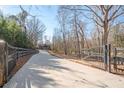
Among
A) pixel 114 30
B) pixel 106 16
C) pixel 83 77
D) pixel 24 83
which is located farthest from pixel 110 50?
pixel 114 30

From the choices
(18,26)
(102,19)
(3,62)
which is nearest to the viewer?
(3,62)

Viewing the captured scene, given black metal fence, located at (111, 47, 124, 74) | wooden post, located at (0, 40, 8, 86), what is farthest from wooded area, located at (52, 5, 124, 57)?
wooden post, located at (0, 40, 8, 86)

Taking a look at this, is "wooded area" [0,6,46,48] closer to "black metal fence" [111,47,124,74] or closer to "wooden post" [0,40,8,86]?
"wooden post" [0,40,8,86]

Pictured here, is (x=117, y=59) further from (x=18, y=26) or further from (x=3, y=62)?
(x=3, y=62)

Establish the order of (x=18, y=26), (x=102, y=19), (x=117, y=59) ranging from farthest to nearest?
1. (x=102, y=19)
2. (x=18, y=26)
3. (x=117, y=59)

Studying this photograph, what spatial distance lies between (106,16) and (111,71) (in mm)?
4006

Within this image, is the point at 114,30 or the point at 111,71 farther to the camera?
the point at 114,30

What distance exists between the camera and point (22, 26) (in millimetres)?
7273

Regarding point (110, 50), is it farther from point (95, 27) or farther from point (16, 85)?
point (95, 27)

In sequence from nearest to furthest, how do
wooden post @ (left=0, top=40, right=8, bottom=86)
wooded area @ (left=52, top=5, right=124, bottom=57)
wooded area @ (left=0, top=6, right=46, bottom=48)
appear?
1. wooden post @ (left=0, top=40, right=8, bottom=86)
2. wooded area @ (left=0, top=6, right=46, bottom=48)
3. wooded area @ (left=52, top=5, right=124, bottom=57)

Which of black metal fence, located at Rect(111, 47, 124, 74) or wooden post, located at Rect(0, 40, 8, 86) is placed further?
black metal fence, located at Rect(111, 47, 124, 74)

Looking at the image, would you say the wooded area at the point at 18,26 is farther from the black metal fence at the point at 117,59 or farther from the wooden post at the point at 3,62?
the black metal fence at the point at 117,59

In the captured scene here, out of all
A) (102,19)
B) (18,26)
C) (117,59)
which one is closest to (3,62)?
(18,26)

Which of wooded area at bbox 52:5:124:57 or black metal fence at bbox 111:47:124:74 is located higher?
wooded area at bbox 52:5:124:57
